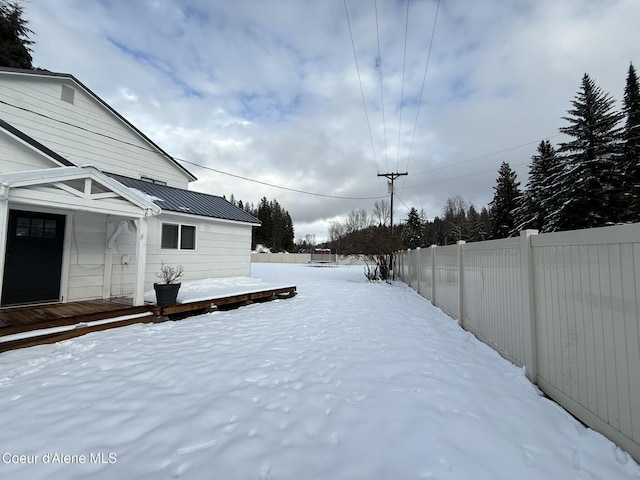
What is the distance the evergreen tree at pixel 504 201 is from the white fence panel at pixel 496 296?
27523mm

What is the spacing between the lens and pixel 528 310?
291 centimetres

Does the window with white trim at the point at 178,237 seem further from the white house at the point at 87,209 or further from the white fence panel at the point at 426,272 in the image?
the white fence panel at the point at 426,272

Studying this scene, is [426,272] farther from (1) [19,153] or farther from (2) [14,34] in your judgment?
(2) [14,34]

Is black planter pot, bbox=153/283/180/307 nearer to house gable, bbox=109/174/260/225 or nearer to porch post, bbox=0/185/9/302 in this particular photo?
porch post, bbox=0/185/9/302

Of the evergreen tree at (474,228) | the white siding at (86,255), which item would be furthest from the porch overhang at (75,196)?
the evergreen tree at (474,228)

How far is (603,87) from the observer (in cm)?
1705

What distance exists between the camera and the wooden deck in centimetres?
405

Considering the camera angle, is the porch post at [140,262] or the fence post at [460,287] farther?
the porch post at [140,262]

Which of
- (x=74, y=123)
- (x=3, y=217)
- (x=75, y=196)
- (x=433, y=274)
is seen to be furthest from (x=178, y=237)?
(x=433, y=274)

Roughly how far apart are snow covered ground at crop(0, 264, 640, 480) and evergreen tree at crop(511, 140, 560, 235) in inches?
864

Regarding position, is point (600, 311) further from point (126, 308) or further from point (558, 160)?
point (558, 160)

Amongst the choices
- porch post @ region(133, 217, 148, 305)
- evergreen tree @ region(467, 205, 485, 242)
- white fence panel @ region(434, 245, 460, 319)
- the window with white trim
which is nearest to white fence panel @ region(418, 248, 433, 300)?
white fence panel @ region(434, 245, 460, 319)

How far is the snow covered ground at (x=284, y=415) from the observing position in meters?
1.77

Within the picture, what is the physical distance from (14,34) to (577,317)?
23.6 metres
